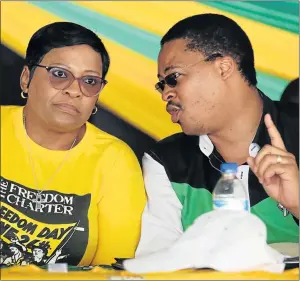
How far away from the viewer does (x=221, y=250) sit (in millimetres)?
1801

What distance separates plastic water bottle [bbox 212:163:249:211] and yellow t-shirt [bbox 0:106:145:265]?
43cm

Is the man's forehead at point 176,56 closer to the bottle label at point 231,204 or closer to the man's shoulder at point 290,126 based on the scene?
the man's shoulder at point 290,126

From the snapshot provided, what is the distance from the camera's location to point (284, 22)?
2629mm

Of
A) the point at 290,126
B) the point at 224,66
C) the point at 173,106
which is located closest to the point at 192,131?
the point at 173,106

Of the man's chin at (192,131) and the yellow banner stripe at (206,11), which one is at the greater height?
the yellow banner stripe at (206,11)

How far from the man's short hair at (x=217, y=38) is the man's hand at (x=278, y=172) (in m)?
0.50

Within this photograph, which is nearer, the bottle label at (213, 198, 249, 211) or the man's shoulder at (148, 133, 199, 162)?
the bottle label at (213, 198, 249, 211)

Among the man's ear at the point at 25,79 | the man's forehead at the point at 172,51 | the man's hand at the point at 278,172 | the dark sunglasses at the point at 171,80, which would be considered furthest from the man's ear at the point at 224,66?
the man's ear at the point at 25,79

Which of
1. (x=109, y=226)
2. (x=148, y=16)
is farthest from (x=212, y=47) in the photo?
(x=109, y=226)

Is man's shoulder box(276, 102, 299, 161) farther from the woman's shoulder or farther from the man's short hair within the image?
the woman's shoulder

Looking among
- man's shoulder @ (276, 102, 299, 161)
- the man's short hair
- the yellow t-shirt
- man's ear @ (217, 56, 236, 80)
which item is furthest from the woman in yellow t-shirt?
man's shoulder @ (276, 102, 299, 161)

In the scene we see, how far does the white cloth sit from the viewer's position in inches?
70.1

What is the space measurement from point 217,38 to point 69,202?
33.7 inches

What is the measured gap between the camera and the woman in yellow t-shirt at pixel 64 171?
2.29 m
